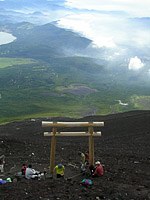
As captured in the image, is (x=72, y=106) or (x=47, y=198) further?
(x=72, y=106)

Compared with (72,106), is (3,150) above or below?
below

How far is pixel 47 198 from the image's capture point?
49.1 feet

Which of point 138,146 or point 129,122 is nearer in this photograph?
point 138,146

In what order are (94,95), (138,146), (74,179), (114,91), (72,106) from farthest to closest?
(114,91) → (94,95) → (72,106) → (138,146) → (74,179)

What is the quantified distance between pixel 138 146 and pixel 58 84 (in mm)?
165102

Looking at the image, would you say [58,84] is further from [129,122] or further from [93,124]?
[93,124]

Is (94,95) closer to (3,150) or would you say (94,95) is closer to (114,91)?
(114,91)

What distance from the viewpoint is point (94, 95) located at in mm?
171875

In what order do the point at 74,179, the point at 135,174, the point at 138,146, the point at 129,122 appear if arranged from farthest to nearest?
1. the point at 129,122
2. the point at 138,146
3. the point at 135,174
4. the point at 74,179

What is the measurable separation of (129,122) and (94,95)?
119 meters

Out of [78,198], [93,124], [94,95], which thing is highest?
Result: [94,95]

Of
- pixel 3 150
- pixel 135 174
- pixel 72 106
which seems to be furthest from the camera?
pixel 72 106

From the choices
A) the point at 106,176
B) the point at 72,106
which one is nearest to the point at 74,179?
the point at 106,176

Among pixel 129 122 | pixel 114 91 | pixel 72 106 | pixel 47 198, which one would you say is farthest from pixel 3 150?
pixel 114 91
